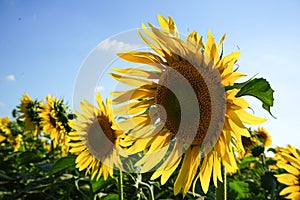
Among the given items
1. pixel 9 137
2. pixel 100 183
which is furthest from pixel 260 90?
pixel 9 137

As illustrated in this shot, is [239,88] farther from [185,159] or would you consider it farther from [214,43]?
[185,159]

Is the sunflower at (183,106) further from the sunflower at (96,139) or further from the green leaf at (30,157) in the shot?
the green leaf at (30,157)

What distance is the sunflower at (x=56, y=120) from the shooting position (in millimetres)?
2771

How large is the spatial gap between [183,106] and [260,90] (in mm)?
288

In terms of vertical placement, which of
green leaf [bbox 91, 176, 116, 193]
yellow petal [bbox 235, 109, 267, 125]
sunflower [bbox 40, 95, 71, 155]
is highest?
sunflower [bbox 40, 95, 71, 155]

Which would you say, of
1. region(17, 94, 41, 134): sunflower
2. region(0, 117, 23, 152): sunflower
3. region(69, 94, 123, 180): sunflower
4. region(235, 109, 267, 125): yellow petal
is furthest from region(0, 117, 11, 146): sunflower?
region(235, 109, 267, 125): yellow petal

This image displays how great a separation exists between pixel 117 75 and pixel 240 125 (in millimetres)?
416

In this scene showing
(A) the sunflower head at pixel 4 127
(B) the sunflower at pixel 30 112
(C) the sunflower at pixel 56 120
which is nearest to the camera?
(C) the sunflower at pixel 56 120

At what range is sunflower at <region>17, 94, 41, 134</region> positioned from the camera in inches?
146

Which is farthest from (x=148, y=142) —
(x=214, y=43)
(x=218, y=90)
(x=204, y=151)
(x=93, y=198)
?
(x=93, y=198)

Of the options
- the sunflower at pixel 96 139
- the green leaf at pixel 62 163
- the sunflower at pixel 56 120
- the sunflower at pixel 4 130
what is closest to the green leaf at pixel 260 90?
the sunflower at pixel 96 139

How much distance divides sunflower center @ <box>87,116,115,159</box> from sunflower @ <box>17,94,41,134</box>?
174 cm

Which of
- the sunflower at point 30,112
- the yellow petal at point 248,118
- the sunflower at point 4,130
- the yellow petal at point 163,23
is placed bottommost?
the yellow petal at point 248,118

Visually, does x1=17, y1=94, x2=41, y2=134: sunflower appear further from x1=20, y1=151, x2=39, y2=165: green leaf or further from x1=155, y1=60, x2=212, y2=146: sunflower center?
x1=155, y1=60, x2=212, y2=146: sunflower center
